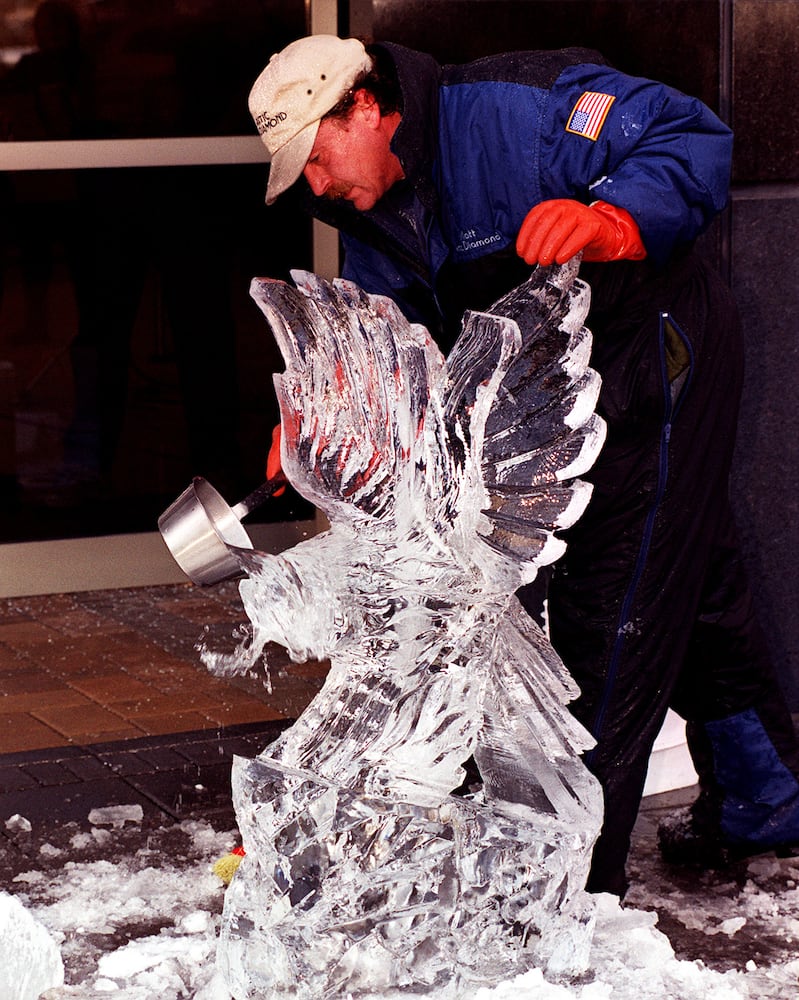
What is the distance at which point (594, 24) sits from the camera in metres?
3.61

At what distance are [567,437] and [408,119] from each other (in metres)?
0.71

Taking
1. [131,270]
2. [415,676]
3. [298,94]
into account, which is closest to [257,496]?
[415,676]

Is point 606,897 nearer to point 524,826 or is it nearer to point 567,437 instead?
point 524,826

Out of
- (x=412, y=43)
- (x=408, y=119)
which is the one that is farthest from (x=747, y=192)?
(x=408, y=119)

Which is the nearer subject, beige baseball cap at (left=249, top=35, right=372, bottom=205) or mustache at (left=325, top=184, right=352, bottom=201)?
beige baseball cap at (left=249, top=35, right=372, bottom=205)

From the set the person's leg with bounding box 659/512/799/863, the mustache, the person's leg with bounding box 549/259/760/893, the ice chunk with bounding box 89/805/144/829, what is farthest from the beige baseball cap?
the ice chunk with bounding box 89/805/144/829

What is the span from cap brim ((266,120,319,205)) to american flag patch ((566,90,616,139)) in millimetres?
456

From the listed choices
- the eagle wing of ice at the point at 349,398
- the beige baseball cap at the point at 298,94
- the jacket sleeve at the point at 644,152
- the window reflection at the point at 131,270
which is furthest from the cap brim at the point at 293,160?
the window reflection at the point at 131,270

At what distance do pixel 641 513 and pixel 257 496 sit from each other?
0.71m

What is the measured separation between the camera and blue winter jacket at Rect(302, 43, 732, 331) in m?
2.78

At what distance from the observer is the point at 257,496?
2.86m

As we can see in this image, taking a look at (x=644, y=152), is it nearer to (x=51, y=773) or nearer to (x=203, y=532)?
(x=203, y=532)

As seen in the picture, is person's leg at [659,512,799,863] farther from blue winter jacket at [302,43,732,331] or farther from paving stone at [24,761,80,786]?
paving stone at [24,761,80,786]

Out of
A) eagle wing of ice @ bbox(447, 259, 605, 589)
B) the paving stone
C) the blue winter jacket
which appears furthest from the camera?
the paving stone
